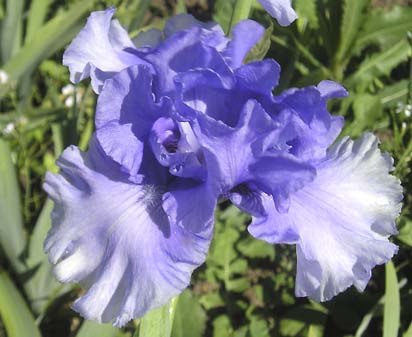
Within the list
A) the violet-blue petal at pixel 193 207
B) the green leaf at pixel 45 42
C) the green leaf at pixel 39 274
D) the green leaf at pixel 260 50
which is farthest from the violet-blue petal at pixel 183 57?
the green leaf at pixel 45 42

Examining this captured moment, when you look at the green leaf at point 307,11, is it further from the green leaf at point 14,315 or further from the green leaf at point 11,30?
the green leaf at point 14,315

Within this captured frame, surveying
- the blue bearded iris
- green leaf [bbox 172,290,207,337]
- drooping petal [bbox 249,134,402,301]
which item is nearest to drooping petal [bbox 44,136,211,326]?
the blue bearded iris

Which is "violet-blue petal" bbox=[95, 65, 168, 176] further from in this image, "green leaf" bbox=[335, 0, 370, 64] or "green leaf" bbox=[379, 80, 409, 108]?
"green leaf" bbox=[379, 80, 409, 108]

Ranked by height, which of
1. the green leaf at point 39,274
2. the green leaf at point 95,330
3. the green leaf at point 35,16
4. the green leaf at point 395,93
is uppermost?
the green leaf at point 35,16

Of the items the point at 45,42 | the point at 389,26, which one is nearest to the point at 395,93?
the point at 389,26

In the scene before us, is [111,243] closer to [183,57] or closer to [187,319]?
[183,57]
